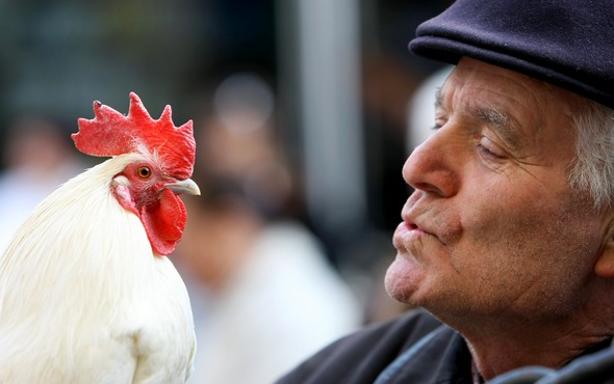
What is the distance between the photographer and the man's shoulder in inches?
89.9

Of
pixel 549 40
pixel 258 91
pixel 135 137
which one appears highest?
pixel 549 40

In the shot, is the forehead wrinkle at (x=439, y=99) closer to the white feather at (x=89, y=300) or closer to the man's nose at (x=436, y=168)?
the man's nose at (x=436, y=168)

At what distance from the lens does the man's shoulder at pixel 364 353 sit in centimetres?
228

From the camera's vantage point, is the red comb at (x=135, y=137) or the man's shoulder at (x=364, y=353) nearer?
the red comb at (x=135, y=137)

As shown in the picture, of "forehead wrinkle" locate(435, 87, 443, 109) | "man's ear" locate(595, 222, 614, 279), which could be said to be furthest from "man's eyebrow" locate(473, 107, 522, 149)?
"man's ear" locate(595, 222, 614, 279)

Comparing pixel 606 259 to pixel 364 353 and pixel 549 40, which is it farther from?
pixel 364 353

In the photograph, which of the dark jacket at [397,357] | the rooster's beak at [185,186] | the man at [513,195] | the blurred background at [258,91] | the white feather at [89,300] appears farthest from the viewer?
the blurred background at [258,91]

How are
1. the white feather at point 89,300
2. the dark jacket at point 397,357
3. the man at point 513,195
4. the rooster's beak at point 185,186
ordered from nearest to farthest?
the white feather at point 89,300 → the man at point 513,195 → the rooster's beak at point 185,186 → the dark jacket at point 397,357

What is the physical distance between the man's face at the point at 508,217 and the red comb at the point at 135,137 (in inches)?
16.0

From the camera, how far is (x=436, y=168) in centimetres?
204

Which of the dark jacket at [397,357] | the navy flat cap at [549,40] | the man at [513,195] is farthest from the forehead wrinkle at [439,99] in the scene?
the dark jacket at [397,357]

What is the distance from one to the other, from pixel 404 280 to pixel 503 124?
313 mm

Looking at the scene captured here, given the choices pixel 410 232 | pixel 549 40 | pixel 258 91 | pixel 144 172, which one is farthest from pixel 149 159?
pixel 258 91

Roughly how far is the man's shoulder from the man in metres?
0.26
